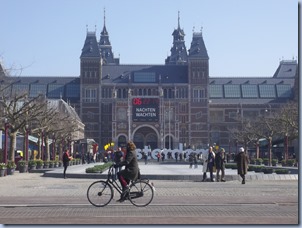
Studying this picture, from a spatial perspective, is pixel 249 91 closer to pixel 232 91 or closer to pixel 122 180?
pixel 232 91

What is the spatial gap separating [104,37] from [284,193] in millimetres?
121506

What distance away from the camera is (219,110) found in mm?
114500

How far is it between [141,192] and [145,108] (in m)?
86.6

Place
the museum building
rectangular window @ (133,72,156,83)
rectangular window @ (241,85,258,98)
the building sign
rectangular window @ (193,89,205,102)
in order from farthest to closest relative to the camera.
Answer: rectangular window @ (241,85,258,98)
rectangular window @ (133,72,156,83)
rectangular window @ (193,89,205,102)
the museum building
the building sign

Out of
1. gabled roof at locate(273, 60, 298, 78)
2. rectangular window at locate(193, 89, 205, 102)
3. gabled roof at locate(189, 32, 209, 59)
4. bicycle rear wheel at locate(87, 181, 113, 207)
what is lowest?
bicycle rear wheel at locate(87, 181, 113, 207)

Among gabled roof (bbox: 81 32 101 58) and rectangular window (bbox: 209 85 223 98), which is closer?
gabled roof (bbox: 81 32 101 58)

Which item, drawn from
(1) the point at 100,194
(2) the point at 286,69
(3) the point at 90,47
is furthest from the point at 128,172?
(2) the point at 286,69

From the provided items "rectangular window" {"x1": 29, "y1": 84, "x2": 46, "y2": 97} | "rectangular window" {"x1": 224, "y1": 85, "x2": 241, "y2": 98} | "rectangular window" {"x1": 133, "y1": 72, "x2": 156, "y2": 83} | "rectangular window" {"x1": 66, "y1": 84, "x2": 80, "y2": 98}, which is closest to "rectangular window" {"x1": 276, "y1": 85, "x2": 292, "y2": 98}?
"rectangular window" {"x1": 224, "y1": 85, "x2": 241, "y2": 98}

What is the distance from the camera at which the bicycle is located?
13758 millimetres

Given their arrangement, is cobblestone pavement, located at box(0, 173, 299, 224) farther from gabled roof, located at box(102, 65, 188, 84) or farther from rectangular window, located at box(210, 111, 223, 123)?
rectangular window, located at box(210, 111, 223, 123)

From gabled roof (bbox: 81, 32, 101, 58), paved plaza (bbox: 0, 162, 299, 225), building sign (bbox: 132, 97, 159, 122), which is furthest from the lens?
gabled roof (bbox: 81, 32, 101, 58)

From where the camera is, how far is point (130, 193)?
13.8 metres

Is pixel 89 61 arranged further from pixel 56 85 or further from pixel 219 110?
pixel 219 110

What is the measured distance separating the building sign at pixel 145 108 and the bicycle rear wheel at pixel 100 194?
3338 inches
